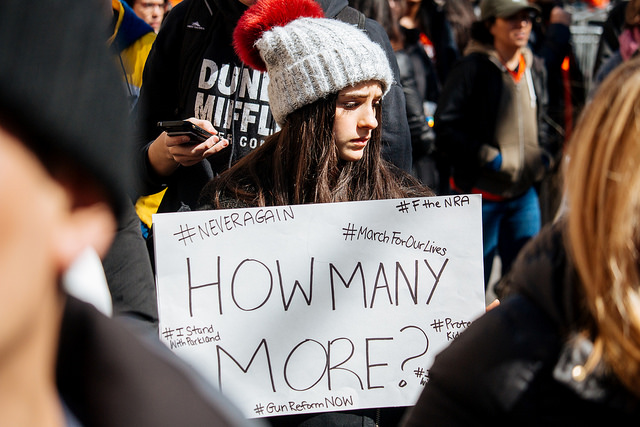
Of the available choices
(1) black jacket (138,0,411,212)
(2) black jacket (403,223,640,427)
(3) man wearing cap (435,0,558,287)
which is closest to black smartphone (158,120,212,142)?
(1) black jacket (138,0,411,212)

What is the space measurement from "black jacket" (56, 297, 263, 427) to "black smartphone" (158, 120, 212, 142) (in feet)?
5.15

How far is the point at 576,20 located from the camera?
848cm

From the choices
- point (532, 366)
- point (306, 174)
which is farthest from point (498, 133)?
point (532, 366)

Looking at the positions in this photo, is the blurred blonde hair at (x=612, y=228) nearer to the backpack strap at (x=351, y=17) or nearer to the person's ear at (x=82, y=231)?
the person's ear at (x=82, y=231)

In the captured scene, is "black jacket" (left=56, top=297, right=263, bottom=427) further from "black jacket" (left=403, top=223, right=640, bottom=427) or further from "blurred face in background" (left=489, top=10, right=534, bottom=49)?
"blurred face in background" (left=489, top=10, right=534, bottom=49)

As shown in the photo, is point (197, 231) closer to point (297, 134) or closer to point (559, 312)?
point (297, 134)

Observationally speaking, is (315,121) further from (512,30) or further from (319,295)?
(512,30)

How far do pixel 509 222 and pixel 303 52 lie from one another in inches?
98.9

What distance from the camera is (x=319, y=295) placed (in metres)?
2.18

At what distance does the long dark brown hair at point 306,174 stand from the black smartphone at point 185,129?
0.15m

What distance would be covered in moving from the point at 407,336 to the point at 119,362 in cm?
140

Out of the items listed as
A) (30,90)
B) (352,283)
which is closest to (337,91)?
(352,283)

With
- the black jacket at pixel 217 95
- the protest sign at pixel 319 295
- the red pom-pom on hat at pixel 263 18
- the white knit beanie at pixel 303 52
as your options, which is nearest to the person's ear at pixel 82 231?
the protest sign at pixel 319 295

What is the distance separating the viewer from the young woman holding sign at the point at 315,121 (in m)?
2.40
